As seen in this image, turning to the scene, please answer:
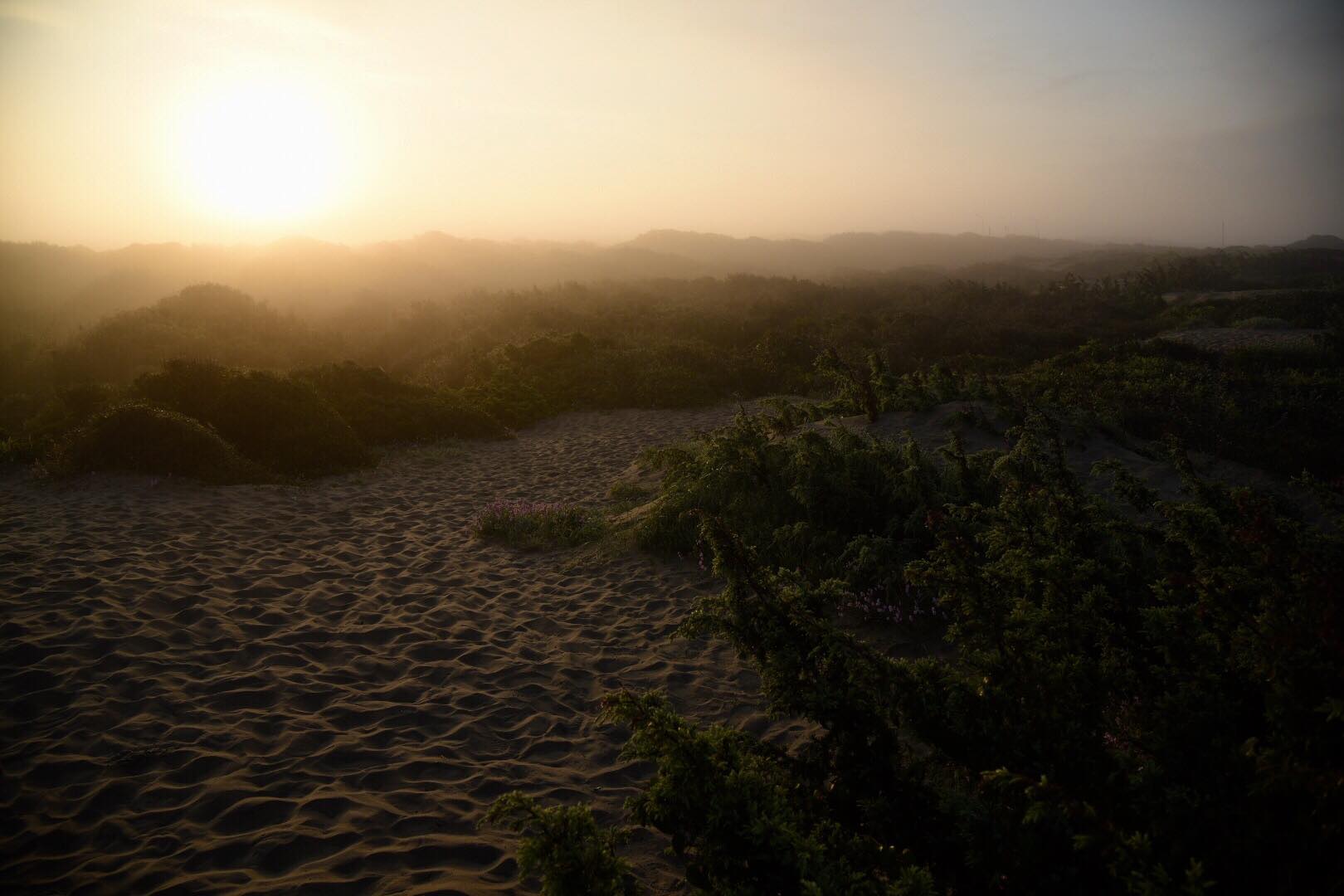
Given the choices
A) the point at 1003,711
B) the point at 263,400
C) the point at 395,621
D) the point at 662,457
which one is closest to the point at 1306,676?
the point at 1003,711

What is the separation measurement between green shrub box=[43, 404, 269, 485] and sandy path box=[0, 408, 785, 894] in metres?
0.59

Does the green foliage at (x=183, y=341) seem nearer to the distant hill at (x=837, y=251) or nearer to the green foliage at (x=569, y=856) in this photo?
the green foliage at (x=569, y=856)

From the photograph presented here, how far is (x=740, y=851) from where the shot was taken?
7.12 ft

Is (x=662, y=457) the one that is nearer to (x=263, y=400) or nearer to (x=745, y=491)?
(x=745, y=491)

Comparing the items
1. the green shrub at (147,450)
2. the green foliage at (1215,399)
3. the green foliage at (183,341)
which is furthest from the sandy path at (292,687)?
the green foliage at (183,341)

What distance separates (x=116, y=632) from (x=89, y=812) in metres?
2.21

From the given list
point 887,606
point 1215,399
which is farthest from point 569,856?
point 1215,399

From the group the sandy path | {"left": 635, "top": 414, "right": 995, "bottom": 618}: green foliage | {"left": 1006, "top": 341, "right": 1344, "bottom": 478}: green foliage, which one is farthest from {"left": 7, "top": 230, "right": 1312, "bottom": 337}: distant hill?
{"left": 1006, "top": 341, "right": 1344, "bottom": 478}: green foliage

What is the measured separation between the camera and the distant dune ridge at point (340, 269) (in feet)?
116

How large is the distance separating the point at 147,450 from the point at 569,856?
10.3m

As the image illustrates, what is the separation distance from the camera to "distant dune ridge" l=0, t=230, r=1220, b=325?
116 feet

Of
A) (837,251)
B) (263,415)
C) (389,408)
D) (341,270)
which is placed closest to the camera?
(263,415)

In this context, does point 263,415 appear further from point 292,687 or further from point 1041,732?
point 1041,732

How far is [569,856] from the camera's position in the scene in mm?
2033
